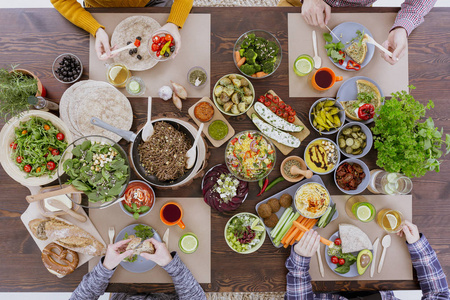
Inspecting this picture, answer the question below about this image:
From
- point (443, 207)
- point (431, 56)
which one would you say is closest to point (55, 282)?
point (443, 207)

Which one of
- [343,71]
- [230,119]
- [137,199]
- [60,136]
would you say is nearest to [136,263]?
[137,199]

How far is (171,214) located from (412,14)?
2.30 m

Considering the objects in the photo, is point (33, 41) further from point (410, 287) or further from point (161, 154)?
point (410, 287)

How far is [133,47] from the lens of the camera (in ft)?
6.91

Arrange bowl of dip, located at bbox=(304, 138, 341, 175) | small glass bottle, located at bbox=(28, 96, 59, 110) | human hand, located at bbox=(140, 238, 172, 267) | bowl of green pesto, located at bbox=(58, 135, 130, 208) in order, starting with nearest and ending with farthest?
1. bowl of green pesto, located at bbox=(58, 135, 130, 208)
2. small glass bottle, located at bbox=(28, 96, 59, 110)
3. human hand, located at bbox=(140, 238, 172, 267)
4. bowl of dip, located at bbox=(304, 138, 341, 175)

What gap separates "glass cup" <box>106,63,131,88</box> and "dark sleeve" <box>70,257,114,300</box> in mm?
1305

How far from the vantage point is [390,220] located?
Result: 2086 mm

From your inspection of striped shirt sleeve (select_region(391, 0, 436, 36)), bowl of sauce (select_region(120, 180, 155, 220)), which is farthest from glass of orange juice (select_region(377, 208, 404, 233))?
bowl of sauce (select_region(120, 180, 155, 220))

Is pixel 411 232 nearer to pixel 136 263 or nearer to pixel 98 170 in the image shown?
pixel 136 263

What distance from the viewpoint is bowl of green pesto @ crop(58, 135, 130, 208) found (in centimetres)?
178

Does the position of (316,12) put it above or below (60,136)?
above

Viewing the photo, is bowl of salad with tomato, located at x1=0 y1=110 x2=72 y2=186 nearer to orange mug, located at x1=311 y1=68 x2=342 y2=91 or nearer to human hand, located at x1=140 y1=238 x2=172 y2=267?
human hand, located at x1=140 y1=238 x2=172 y2=267

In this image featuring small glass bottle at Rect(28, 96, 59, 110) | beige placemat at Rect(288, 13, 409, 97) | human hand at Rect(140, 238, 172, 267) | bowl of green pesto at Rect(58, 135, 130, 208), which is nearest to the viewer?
bowl of green pesto at Rect(58, 135, 130, 208)

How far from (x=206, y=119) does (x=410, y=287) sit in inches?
79.0
